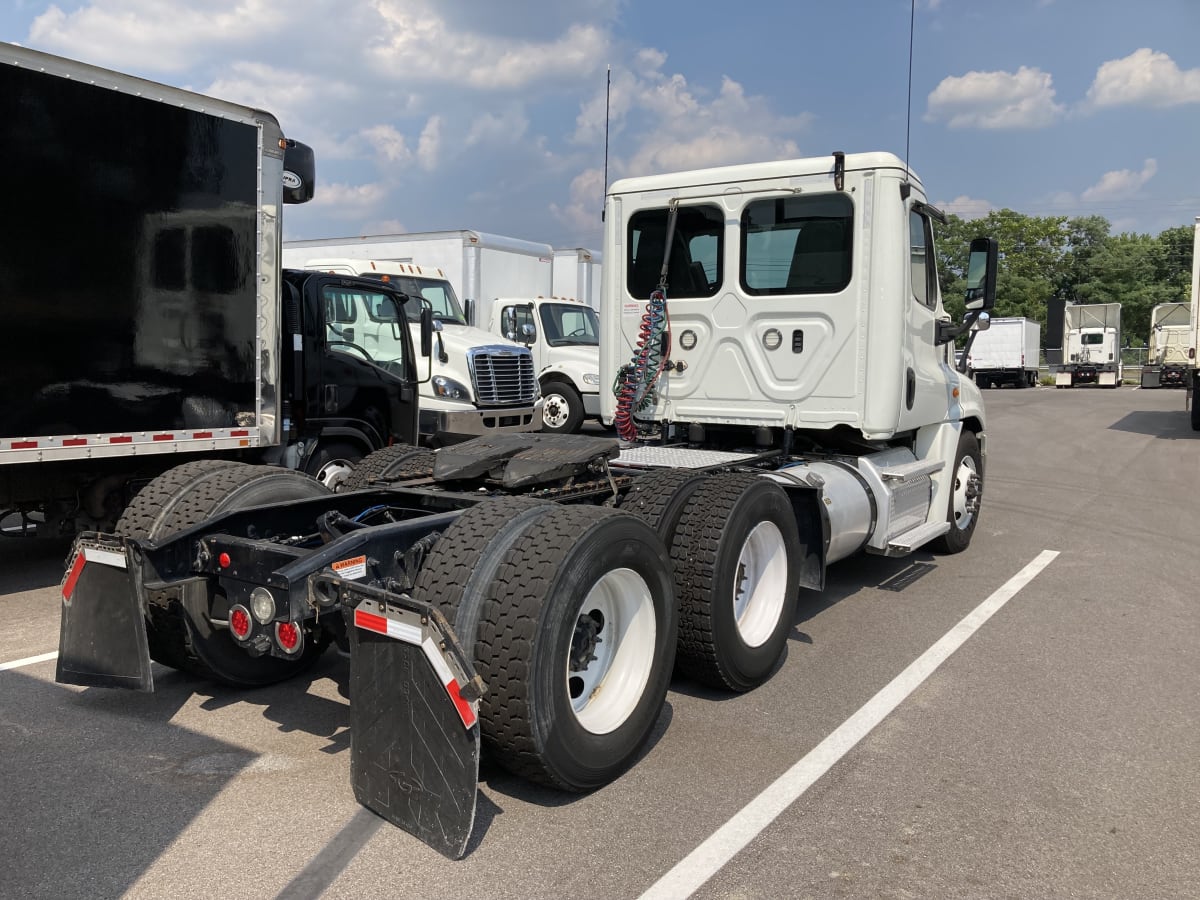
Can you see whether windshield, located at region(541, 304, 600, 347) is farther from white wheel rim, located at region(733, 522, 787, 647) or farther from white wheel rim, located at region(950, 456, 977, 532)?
white wheel rim, located at region(733, 522, 787, 647)

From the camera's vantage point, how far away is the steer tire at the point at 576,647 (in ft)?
10.4

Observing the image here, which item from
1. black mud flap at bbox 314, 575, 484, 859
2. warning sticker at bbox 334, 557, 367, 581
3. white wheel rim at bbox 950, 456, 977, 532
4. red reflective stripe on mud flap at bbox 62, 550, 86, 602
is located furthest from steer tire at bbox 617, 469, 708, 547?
white wheel rim at bbox 950, 456, 977, 532

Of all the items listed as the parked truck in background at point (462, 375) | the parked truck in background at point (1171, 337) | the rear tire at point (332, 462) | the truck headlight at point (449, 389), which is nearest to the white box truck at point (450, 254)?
the parked truck in background at point (462, 375)

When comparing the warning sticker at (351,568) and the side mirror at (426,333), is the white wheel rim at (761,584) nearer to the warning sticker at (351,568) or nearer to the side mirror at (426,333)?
the warning sticker at (351,568)

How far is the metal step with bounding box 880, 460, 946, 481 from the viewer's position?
645 centimetres

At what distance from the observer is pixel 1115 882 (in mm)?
3027

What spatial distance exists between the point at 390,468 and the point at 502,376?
7978 millimetres

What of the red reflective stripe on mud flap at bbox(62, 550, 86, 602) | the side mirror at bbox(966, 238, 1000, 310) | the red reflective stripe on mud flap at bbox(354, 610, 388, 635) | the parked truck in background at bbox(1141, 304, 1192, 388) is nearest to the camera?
the red reflective stripe on mud flap at bbox(354, 610, 388, 635)

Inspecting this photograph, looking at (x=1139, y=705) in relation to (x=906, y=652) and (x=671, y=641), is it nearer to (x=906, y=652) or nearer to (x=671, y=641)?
(x=906, y=652)

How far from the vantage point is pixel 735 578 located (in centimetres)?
449

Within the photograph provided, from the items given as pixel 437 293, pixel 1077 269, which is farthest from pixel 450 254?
pixel 1077 269

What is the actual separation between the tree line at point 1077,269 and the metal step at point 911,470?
5224 centimetres

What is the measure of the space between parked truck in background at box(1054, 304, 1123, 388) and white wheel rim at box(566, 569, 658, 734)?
129ft

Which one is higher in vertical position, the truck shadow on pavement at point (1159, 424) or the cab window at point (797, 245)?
the cab window at point (797, 245)
